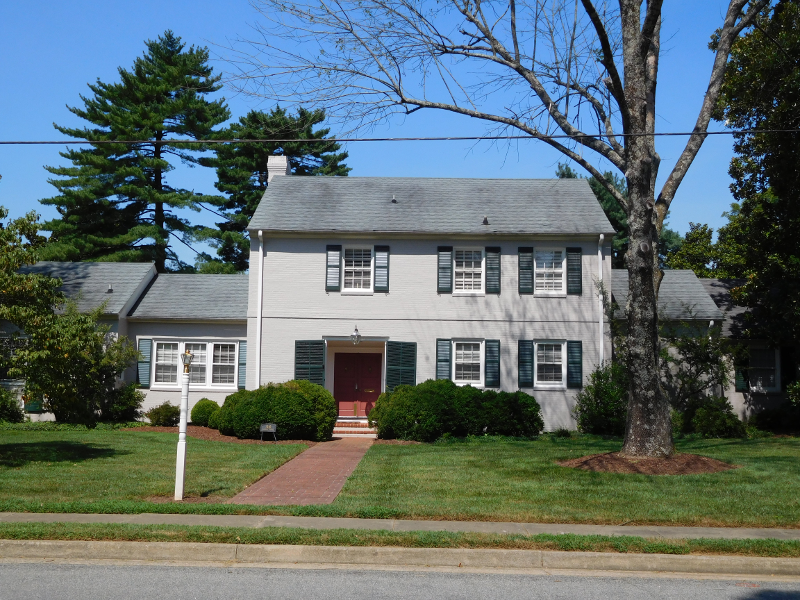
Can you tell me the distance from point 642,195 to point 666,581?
719 centimetres

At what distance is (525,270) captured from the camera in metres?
21.4

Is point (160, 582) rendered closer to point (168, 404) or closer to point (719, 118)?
point (168, 404)

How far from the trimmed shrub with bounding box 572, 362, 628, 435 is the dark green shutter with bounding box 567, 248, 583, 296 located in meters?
2.36

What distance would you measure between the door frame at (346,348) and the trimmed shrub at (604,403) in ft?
18.7

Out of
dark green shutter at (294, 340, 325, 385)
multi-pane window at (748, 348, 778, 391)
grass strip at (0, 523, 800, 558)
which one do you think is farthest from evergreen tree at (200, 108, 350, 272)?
grass strip at (0, 523, 800, 558)

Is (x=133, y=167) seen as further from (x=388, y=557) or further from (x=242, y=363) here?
(x=388, y=557)

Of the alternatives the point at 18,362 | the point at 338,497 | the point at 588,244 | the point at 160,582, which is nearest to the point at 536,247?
the point at 588,244

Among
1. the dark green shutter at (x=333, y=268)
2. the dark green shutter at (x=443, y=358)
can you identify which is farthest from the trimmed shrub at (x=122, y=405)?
the dark green shutter at (x=443, y=358)

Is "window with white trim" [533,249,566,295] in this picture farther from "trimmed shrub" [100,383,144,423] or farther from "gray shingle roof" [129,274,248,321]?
"trimmed shrub" [100,383,144,423]

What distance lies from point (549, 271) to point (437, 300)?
339 centimetres

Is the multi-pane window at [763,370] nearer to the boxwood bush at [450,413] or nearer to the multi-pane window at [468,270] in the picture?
the boxwood bush at [450,413]

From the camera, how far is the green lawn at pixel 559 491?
9.11 m

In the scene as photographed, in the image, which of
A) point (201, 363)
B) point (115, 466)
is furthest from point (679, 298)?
point (115, 466)

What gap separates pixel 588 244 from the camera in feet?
70.4
